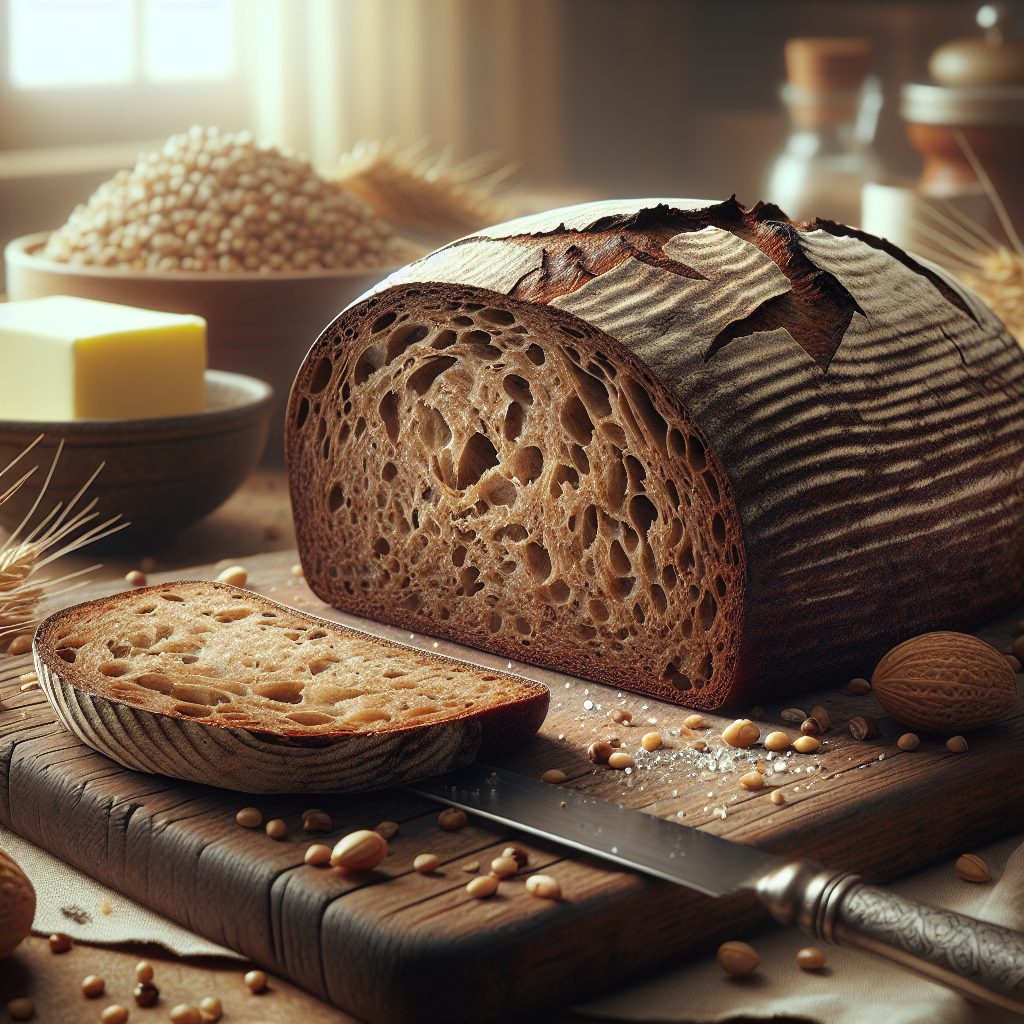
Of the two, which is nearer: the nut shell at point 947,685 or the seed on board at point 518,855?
the seed on board at point 518,855

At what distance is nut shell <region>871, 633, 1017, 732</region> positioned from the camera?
60.1 inches

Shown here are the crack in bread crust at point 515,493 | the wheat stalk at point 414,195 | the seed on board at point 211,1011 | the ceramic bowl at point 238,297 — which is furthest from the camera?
the wheat stalk at point 414,195

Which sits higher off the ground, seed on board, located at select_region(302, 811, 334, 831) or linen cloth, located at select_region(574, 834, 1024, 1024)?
seed on board, located at select_region(302, 811, 334, 831)

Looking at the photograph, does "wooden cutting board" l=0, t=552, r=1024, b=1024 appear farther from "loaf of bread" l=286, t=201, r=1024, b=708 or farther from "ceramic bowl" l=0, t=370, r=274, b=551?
"ceramic bowl" l=0, t=370, r=274, b=551

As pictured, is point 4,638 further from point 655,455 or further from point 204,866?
point 655,455

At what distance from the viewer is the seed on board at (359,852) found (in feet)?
4.07

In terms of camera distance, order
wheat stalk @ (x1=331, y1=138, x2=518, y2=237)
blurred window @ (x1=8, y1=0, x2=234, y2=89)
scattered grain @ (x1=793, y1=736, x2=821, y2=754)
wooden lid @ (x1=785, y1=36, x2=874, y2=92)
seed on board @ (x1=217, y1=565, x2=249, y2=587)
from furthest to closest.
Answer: blurred window @ (x1=8, y1=0, x2=234, y2=89)
wooden lid @ (x1=785, y1=36, x2=874, y2=92)
wheat stalk @ (x1=331, y1=138, x2=518, y2=237)
seed on board @ (x1=217, y1=565, x2=249, y2=587)
scattered grain @ (x1=793, y1=736, x2=821, y2=754)

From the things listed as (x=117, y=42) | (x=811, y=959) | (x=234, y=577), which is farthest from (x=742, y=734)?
(x=117, y=42)

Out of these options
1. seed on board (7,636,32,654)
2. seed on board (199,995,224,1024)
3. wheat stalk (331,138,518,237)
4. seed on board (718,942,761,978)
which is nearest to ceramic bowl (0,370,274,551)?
seed on board (7,636,32,654)

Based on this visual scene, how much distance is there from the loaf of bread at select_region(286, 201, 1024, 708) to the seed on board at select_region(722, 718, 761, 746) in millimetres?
80

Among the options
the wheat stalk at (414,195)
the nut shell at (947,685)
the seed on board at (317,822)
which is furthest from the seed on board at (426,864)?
the wheat stalk at (414,195)

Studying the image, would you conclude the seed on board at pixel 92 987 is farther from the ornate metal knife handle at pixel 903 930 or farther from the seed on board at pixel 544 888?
the ornate metal knife handle at pixel 903 930

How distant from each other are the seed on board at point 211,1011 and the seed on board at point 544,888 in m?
0.27

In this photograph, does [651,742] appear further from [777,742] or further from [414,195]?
[414,195]
